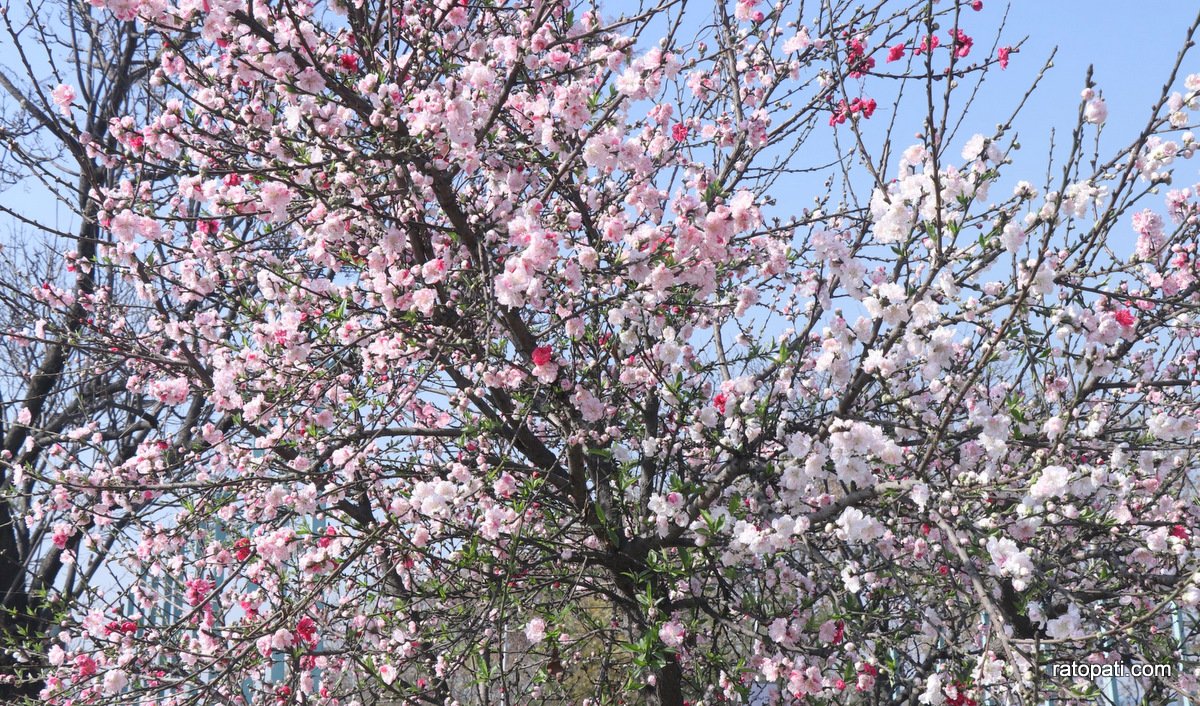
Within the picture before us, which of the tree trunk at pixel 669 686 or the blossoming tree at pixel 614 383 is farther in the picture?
the tree trunk at pixel 669 686

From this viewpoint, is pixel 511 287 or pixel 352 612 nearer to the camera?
pixel 511 287

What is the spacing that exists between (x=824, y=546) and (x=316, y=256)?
259cm

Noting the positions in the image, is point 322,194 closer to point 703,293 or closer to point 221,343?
point 221,343

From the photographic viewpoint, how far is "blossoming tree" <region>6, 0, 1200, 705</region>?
3.15 metres

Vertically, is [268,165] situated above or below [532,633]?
above

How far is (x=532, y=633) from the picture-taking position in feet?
13.9

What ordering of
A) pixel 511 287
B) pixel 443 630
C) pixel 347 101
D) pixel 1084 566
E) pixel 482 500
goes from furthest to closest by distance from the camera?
pixel 1084 566 → pixel 482 500 → pixel 443 630 → pixel 347 101 → pixel 511 287

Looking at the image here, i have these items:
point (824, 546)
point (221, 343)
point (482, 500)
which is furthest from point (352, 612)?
point (824, 546)

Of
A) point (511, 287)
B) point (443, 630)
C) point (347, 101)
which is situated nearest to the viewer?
point (511, 287)

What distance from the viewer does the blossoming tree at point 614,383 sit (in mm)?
3148

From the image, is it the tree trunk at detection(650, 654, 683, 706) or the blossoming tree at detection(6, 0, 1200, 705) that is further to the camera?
the tree trunk at detection(650, 654, 683, 706)

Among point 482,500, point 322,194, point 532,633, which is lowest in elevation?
point 532,633

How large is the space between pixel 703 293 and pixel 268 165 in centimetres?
175

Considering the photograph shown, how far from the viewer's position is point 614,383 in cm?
420
